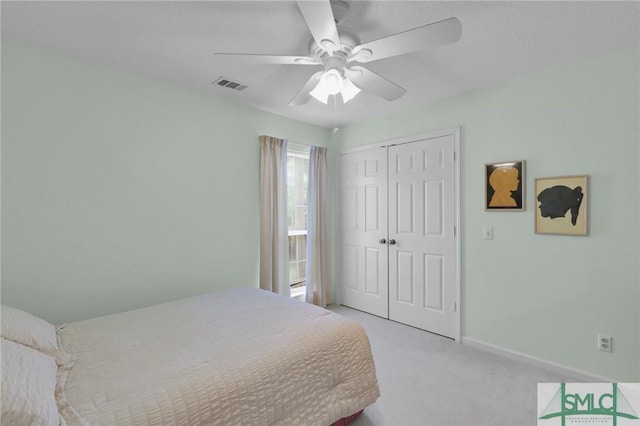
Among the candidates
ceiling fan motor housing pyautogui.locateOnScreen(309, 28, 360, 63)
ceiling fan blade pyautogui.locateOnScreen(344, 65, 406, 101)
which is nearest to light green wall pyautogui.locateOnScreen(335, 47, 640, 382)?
ceiling fan blade pyautogui.locateOnScreen(344, 65, 406, 101)

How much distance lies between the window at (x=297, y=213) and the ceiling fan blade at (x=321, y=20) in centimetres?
220

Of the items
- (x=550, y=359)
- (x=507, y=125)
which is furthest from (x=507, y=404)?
(x=507, y=125)

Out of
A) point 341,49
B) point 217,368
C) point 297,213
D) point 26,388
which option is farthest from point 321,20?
point 297,213

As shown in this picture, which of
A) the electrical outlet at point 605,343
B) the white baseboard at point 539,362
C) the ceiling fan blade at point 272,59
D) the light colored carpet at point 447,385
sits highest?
the ceiling fan blade at point 272,59

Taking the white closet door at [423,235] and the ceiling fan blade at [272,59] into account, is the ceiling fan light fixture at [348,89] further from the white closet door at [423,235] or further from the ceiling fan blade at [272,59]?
the white closet door at [423,235]

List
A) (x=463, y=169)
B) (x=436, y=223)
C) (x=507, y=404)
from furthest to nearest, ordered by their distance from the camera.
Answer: (x=436, y=223), (x=463, y=169), (x=507, y=404)

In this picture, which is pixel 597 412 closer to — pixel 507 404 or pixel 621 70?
pixel 507 404

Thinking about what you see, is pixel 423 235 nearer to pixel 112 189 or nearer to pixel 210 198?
pixel 210 198

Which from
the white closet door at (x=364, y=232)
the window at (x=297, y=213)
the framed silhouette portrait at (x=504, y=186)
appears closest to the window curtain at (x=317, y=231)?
the window at (x=297, y=213)

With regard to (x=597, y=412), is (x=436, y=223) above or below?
above

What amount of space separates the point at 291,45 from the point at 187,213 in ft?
5.73

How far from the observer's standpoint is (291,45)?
2051 millimetres

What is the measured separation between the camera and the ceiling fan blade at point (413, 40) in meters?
1.35

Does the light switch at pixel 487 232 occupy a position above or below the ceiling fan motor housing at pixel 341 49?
below
